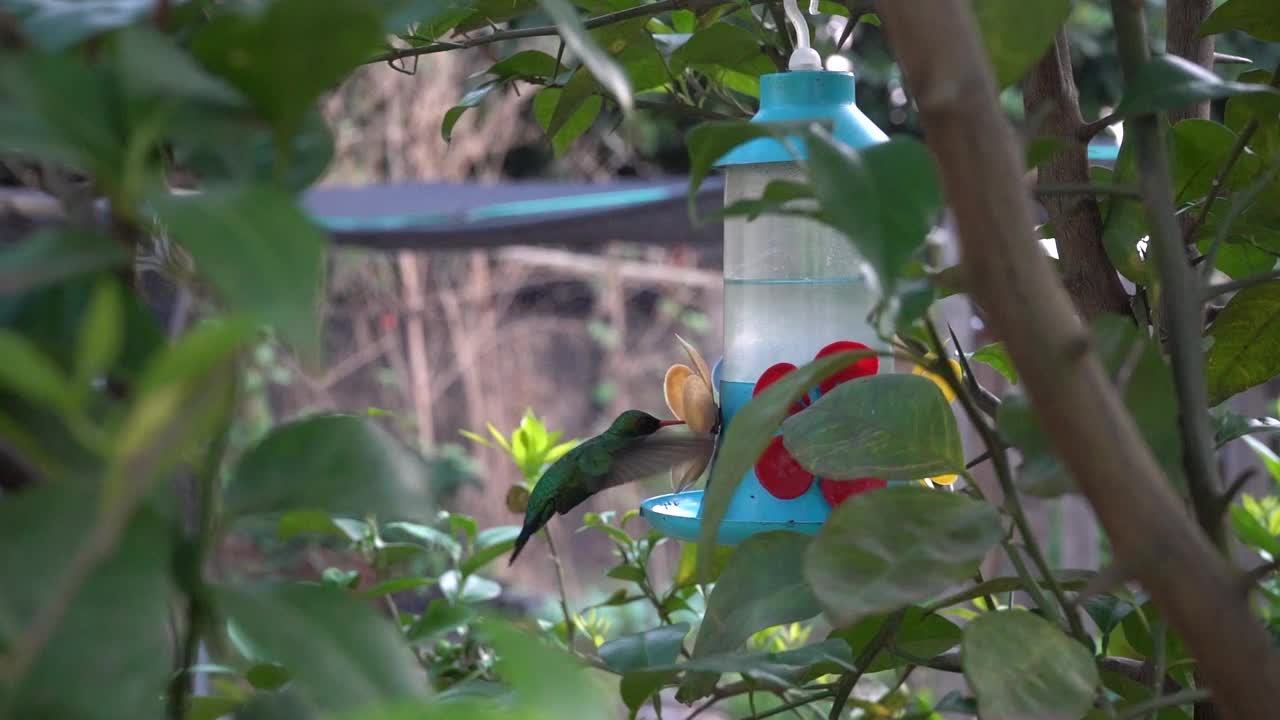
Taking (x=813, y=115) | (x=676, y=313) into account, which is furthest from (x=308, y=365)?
(x=676, y=313)

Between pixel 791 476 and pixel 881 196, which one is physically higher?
pixel 881 196

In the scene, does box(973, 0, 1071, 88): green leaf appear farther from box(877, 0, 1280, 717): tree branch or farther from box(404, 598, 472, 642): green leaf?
box(404, 598, 472, 642): green leaf

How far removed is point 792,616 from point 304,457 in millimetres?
283

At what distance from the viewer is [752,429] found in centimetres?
45

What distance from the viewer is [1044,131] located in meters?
0.83

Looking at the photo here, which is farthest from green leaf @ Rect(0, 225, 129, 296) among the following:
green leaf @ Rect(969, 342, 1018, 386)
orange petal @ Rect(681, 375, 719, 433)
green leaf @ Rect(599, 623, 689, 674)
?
orange petal @ Rect(681, 375, 719, 433)

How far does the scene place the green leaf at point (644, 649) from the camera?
2.28 feet

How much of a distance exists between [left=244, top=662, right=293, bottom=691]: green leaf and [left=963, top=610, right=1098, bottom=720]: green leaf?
40 centimetres

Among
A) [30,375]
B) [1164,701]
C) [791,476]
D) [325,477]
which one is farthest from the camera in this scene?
[791,476]

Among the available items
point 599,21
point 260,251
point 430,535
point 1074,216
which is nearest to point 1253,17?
point 1074,216

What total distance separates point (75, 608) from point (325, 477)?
0.27ft

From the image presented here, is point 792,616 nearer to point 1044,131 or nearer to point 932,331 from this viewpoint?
point 932,331

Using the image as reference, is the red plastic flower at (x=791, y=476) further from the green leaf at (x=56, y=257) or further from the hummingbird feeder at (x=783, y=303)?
the green leaf at (x=56, y=257)

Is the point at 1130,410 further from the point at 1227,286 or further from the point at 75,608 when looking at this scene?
the point at 75,608
